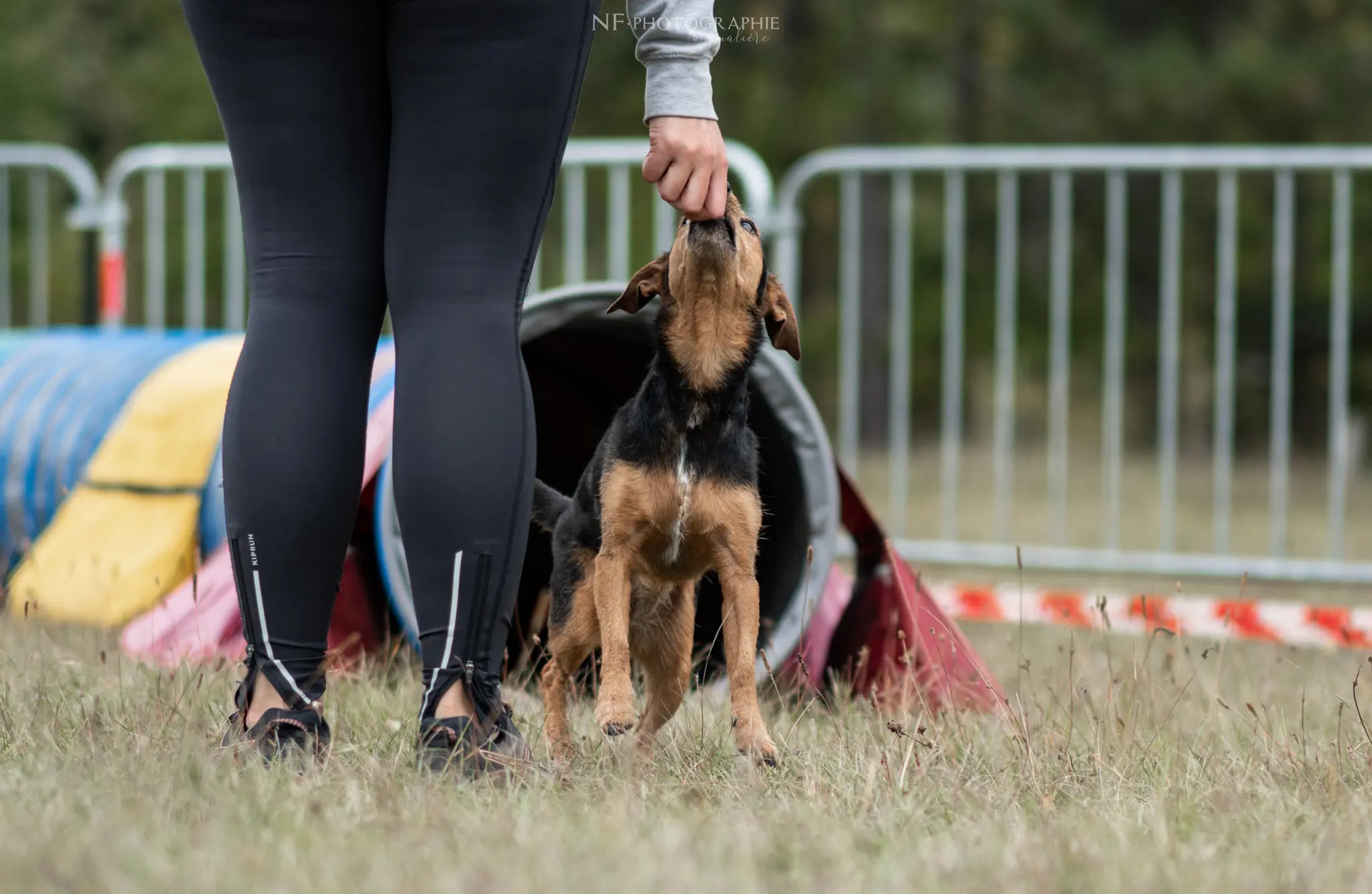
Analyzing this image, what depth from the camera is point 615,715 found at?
97.7 inches

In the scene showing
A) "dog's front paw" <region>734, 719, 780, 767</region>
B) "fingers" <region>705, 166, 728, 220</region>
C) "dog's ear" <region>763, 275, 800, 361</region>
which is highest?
"fingers" <region>705, 166, 728, 220</region>

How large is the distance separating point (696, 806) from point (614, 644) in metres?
0.48

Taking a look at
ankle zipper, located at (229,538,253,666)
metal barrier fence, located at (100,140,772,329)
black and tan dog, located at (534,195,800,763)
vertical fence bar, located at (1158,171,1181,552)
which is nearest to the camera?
ankle zipper, located at (229,538,253,666)

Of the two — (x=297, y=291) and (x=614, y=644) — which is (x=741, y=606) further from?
(x=297, y=291)

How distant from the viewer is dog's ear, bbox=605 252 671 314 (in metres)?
2.72

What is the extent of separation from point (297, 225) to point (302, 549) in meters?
0.48

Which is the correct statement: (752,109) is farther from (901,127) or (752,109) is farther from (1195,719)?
(1195,719)

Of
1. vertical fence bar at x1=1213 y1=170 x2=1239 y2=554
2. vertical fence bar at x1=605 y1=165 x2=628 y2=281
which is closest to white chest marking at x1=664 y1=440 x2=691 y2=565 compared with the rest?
vertical fence bar at x1=605 y1=165 x2=628 y2=281

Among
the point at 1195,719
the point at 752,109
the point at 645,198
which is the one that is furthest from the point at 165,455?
the point at 752,109

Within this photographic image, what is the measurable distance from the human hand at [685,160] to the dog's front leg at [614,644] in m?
0.61

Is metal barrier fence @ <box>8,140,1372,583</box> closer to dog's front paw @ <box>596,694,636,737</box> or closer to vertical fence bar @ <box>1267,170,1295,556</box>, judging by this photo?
vertical fence bar @ <box>1267,170,1295,556</box>

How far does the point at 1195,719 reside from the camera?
126 inches

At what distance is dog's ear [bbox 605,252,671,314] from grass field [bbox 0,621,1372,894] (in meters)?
0.73

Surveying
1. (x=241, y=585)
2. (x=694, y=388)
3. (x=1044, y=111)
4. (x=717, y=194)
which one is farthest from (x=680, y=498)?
(x=1044, y=111)
